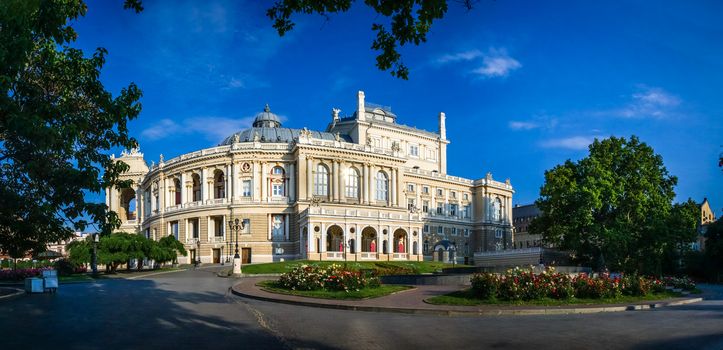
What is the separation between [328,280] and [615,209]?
138 ft

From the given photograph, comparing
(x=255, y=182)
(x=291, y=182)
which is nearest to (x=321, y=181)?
(x=291, y=182)

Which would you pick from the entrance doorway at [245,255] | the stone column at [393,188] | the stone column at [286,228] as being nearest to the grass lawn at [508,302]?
the stone column at [286,228]

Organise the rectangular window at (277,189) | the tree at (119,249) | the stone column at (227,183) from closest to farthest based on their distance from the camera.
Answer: the tree at (119,249), the stone column at (227,183), the rectangular window at (277,189)

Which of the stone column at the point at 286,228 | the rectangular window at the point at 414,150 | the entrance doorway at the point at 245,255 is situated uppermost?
the rectangular window at the point at 414,150

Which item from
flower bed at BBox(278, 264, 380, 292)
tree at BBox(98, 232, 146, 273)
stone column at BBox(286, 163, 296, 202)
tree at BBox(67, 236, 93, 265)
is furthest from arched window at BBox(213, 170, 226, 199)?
flower bed at BBox(278, 264, 380, 292)

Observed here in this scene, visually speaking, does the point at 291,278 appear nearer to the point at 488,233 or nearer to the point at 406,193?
the point at 406,193

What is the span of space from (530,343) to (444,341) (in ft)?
6.68

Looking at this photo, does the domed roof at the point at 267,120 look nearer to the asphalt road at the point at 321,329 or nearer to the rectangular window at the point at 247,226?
the rectangular window at the point at 247,226

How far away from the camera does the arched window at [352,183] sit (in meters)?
91.9

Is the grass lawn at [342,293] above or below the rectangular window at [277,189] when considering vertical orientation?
below

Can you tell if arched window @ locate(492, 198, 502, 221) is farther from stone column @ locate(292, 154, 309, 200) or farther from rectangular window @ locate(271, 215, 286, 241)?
rectangular window @ locate(271, 215, 286, 241)

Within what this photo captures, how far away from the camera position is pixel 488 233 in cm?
11594

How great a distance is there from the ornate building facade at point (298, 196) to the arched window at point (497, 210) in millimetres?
14741

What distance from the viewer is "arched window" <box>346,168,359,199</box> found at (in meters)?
91.9
